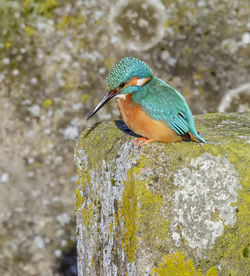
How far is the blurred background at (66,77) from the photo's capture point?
197 inches

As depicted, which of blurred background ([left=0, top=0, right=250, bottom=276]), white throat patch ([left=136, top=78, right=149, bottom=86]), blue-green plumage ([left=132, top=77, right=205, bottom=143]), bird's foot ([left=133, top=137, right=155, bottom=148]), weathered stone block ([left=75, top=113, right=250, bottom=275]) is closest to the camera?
weathered stone block ([left=75, top=113, right=250, bottom=275])

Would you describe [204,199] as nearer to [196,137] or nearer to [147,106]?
[196,137]

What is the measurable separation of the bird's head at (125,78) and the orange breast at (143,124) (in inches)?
2.4

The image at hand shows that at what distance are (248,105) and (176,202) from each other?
3.42 m

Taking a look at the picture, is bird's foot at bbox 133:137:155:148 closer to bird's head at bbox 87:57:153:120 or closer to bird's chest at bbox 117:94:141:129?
bird's chest at bbox 117:94:141:129

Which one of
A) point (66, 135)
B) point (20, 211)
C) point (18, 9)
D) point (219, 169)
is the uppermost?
point (18, 9)

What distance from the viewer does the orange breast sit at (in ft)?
7.75

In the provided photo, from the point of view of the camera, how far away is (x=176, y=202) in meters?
2.15

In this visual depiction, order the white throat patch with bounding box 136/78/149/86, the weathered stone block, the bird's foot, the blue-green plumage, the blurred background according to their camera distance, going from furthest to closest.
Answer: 1. the blurred background
2. the white throat patch with bounding box 136/78/149/86
3. the blue-green plumage
4. the bird's foot
5. the weathered stone block

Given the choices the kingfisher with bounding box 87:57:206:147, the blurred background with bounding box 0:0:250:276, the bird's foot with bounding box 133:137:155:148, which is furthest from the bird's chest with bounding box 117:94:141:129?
the blurred background with bounding box 0:0:250:276

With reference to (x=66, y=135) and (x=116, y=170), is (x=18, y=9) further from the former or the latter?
(x=116, y=170)

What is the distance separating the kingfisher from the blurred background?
2.61 m

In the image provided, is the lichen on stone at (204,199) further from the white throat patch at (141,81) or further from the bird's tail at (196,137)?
the white throat patch at (141,81)

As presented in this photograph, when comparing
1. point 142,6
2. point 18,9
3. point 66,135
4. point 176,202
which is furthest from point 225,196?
point 18,9
